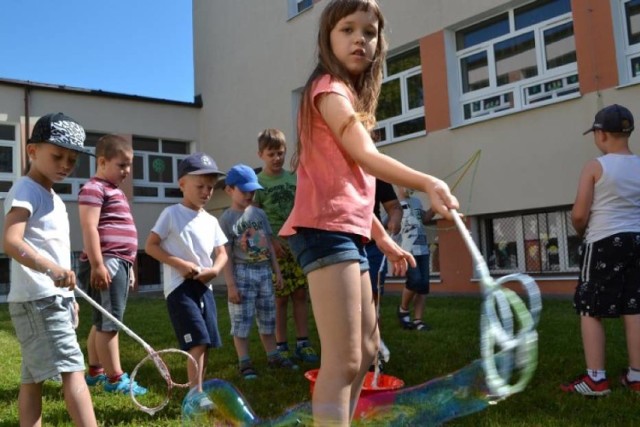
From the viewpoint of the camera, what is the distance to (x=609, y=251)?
12.3 feet

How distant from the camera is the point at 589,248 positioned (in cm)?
386

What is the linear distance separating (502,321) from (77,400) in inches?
77.1

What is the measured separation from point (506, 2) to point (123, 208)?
27.0ft

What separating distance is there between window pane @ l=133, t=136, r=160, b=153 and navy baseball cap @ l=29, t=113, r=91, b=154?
1572 centimetres

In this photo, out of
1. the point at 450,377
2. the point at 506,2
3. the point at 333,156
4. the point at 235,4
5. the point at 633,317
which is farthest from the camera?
the point at 235,4

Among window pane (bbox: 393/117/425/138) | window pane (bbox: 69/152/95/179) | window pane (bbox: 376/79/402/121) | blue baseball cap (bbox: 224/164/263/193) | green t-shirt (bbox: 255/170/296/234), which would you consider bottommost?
green t-shirt (bbox: 255/170/296/234)

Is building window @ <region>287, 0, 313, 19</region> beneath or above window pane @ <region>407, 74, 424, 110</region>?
above

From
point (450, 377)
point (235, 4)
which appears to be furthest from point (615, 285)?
point (235, 4)

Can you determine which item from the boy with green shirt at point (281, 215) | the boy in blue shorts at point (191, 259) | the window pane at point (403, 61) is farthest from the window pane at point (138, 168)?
the boy in blue shorts at point (191, 259)

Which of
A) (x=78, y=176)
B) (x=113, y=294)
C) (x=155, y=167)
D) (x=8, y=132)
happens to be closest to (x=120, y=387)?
(x=113, y=294)

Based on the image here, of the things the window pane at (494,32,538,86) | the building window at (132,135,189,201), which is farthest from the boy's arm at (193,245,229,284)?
the building window at (132,135,189,201)

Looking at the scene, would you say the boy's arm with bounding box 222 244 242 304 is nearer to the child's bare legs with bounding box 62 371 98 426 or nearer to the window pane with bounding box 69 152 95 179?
the child's bare legs with bounding box 62 371 98 426

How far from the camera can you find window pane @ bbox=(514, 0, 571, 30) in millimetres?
9835

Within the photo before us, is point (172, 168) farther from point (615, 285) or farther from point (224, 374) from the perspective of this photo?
point (615, 285)
